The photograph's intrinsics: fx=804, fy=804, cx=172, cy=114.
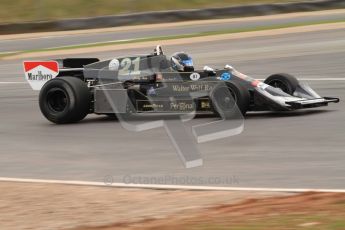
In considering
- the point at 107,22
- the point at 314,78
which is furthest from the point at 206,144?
the point at 107,22

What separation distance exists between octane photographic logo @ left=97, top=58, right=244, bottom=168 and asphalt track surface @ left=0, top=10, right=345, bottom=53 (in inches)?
595

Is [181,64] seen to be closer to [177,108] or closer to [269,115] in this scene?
[177,108]

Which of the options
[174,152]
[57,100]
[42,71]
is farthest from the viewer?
[42,71]

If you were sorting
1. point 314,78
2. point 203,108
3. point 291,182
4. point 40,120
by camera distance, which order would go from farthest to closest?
point 314,78 → point 40,120 → point 203,108 → point 291,182

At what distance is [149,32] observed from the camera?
95.5ft

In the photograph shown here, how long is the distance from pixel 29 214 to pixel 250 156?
10.4 ft

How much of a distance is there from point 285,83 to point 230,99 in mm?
1242

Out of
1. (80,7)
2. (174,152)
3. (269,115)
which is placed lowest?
(174,152)

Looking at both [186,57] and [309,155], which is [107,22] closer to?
[186,57]

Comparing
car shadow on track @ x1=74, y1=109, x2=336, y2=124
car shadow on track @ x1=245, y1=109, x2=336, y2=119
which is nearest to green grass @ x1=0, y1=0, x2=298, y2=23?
car shadow on track @ x1=74, y1=109, x2=336, y2=124

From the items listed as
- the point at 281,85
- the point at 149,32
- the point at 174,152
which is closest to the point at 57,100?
the point at 174,152

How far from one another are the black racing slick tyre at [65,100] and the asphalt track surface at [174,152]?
16 centimetres

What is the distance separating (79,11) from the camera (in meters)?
34.3

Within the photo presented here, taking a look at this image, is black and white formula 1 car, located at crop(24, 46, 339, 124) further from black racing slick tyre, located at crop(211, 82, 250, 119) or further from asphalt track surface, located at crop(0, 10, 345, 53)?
asphalt track surface, located at crop(0, 10, 345, 53)
